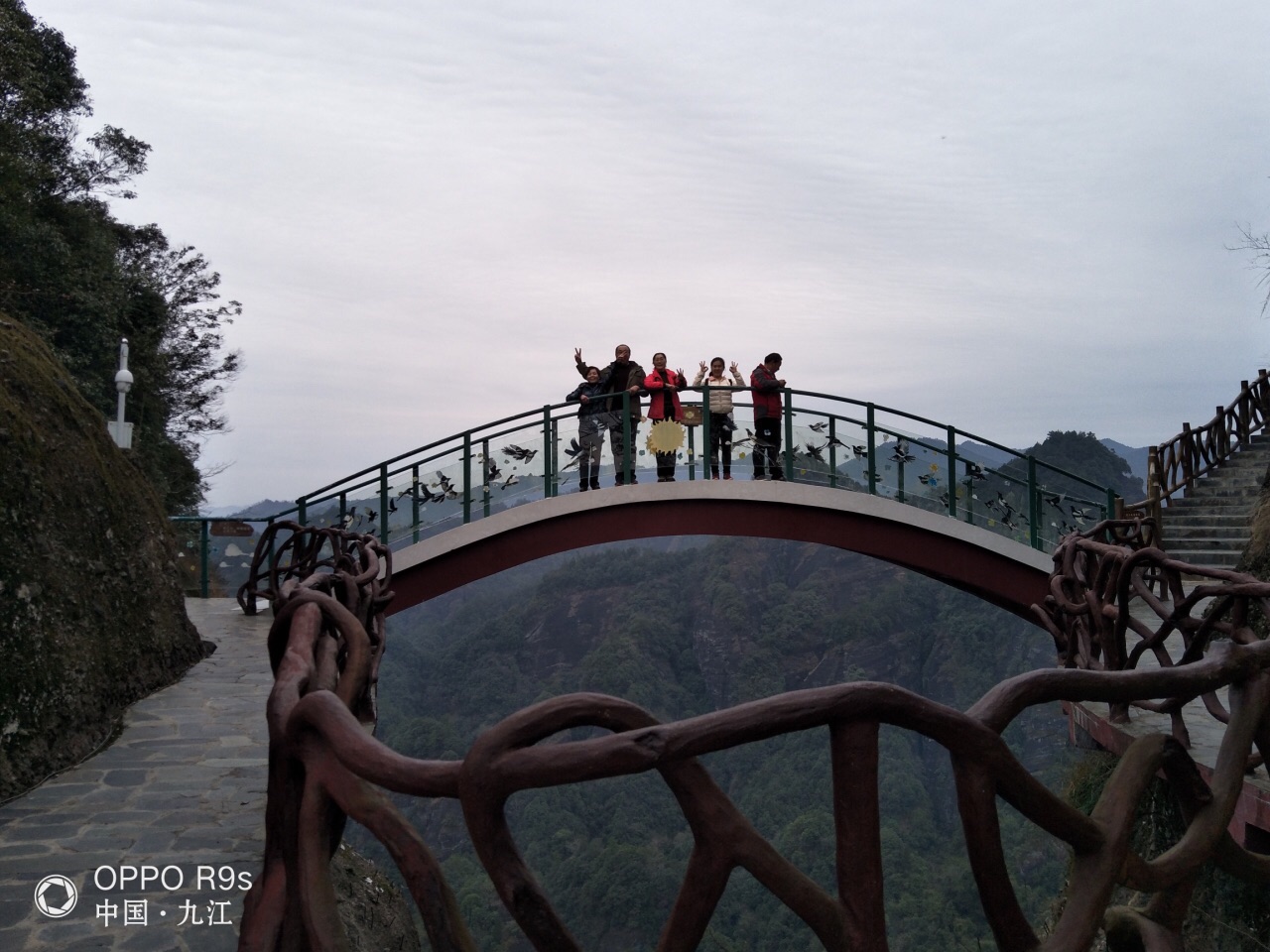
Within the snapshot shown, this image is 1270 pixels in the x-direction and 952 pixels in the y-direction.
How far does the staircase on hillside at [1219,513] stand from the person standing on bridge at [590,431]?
6.92 meters

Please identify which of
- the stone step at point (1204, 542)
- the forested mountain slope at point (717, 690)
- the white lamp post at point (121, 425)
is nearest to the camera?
the white lamp post at point (121, 425)

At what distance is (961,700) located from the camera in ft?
147

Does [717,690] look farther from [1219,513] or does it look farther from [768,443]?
[768,443]

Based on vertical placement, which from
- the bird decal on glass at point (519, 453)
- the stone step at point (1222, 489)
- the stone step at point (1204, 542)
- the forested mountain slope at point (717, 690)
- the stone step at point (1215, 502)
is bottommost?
the forested mountain slope at point (717, 690)

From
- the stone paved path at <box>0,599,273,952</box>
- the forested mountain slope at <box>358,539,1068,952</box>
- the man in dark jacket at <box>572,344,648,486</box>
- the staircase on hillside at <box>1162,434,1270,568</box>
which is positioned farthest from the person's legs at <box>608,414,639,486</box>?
the forested mountain slope at <box>358,539,1068,952</box>

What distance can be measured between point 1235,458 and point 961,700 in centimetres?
3002

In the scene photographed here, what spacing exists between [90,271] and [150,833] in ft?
42.1

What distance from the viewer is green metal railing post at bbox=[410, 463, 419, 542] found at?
11.3m

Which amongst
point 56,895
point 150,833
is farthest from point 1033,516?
point 56,895

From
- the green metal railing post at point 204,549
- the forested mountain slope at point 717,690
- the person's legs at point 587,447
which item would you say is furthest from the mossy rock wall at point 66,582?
the forested mountain slope at point 717,690

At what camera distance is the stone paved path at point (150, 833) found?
3186 millimetres

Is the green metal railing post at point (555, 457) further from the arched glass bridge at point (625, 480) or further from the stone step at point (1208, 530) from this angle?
the stone step at point (1208, 530)

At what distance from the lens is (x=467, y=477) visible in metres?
11.5

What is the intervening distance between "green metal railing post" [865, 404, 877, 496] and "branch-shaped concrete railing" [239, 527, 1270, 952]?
9.85m
